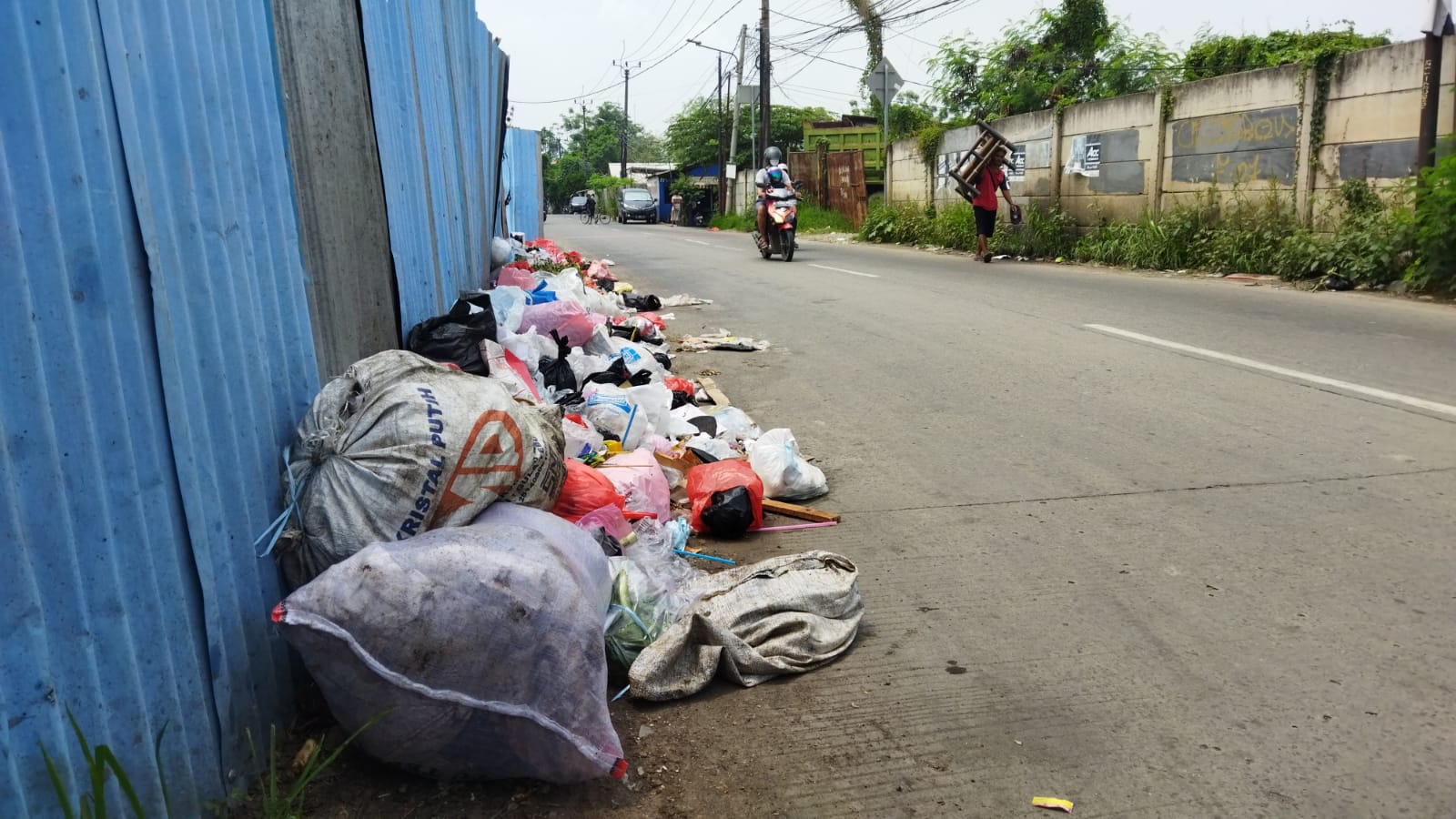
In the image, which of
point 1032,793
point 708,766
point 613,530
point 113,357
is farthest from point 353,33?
point 1032,793

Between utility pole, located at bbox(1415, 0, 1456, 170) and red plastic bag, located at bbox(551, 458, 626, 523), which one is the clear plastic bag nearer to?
red plastic bag, located at bbox(551, 458, 626, 523)

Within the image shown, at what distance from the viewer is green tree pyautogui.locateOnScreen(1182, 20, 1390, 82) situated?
17.3 metres

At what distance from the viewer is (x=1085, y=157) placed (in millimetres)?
16094

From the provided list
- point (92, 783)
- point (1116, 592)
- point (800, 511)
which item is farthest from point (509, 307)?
point (92, 783)

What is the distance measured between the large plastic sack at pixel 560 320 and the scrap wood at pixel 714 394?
0.84 metres

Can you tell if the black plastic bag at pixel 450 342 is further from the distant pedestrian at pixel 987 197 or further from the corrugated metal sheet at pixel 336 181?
the distant pedestrian at pixel 987 197

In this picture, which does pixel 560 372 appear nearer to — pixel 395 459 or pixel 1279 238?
pixel 395 459

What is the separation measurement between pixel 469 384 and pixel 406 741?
1.06m

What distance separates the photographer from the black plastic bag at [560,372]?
18.4ft

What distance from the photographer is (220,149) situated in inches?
95.7

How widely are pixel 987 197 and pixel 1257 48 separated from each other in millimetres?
7215

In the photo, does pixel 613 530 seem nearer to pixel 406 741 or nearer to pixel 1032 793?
pixel 406 741

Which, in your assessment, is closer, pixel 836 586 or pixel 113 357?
Answer: pixel 113 357

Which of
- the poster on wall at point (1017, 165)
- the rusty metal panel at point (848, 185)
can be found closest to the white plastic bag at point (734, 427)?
the poster on wall at point (1017, 165)
